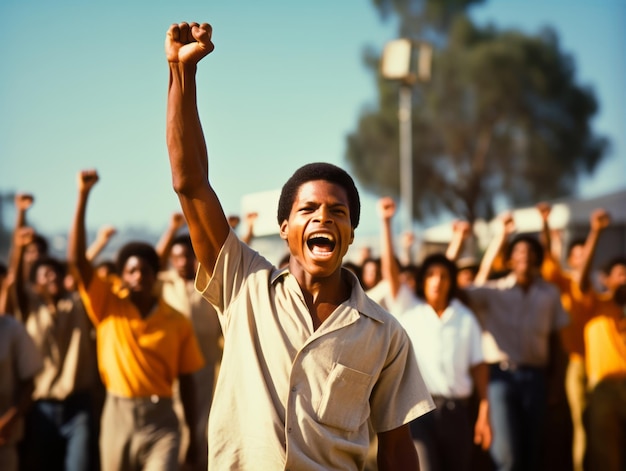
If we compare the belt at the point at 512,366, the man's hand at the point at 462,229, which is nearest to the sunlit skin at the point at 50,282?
the man's hand at the point at 462,229

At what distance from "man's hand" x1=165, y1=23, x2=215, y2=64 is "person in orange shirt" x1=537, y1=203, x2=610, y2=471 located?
256 inches

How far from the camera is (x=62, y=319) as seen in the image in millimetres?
7969

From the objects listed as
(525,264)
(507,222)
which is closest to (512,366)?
(525,264)

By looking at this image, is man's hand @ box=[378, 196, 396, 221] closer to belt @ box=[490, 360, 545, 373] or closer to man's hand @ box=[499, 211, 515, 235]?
man's hand @ box=[499, 211, 515, 235]

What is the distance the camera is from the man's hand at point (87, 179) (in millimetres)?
6441

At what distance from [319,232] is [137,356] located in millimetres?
3495

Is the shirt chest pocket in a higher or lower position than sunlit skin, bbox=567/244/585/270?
lower

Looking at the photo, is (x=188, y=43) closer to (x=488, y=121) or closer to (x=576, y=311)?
(x=576, y=311)

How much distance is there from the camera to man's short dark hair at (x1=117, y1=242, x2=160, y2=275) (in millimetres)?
6801

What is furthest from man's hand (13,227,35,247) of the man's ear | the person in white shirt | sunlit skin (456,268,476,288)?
the man's ear

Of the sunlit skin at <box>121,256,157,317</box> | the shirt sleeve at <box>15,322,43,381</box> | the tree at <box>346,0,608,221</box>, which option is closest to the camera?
the sunlit skin at <box>121,256,157,317</box>

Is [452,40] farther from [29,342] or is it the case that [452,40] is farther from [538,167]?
[29,342]

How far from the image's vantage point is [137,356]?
649cm

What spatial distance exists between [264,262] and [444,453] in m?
4.08
